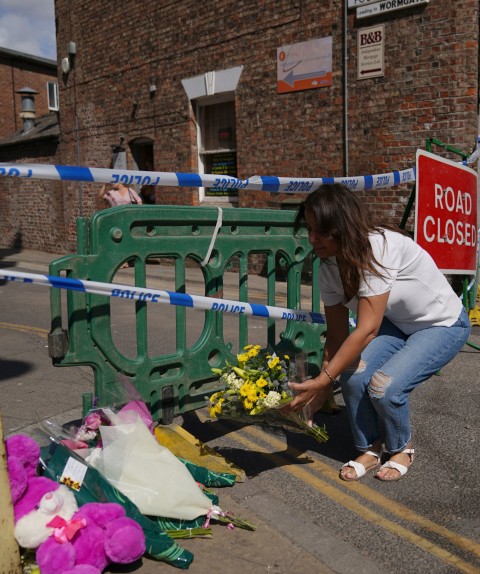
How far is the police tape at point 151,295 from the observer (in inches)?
115

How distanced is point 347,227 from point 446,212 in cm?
254

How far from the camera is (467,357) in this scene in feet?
19.1

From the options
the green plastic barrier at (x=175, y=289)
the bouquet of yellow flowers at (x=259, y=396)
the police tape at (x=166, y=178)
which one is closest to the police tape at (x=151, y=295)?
the green plastic barrier at (x=175, y=289)

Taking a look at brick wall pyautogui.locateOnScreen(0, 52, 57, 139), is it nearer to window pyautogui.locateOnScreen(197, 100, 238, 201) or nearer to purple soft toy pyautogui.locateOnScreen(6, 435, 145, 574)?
window pyautogui.locateOnScreen(197, 100, 238, 201)

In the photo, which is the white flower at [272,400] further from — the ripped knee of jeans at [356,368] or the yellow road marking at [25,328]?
the yellow road marking at [25,328]

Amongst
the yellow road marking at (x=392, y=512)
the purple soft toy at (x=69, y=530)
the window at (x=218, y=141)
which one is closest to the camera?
the purple soft toy at (x=69, y=530)

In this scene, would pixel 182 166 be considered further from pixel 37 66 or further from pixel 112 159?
pixel 37 66

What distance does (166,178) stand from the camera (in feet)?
11.9

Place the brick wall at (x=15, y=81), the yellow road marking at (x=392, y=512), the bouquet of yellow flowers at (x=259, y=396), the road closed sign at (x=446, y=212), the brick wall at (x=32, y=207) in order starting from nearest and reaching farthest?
the yellow road marking at (x=392, y=512) < the bouquet of yellow flowers at (x=259, y=396) < the road closed sign at (x=446, y=212) < the brick wall at (x=32, y=207) < the brick wall at (x=15, y=81)

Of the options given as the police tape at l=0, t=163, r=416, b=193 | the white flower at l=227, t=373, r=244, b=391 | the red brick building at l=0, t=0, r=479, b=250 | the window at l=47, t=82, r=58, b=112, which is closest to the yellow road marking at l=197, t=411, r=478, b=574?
the white flower at l=227, t=373, r=244, b=391

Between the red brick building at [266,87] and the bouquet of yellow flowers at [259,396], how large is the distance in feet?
21.0

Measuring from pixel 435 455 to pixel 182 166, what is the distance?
33.2 ft

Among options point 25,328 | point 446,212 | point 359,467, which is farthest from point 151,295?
point 25,328

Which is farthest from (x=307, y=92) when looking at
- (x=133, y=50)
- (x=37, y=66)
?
(x=37, y=66)
